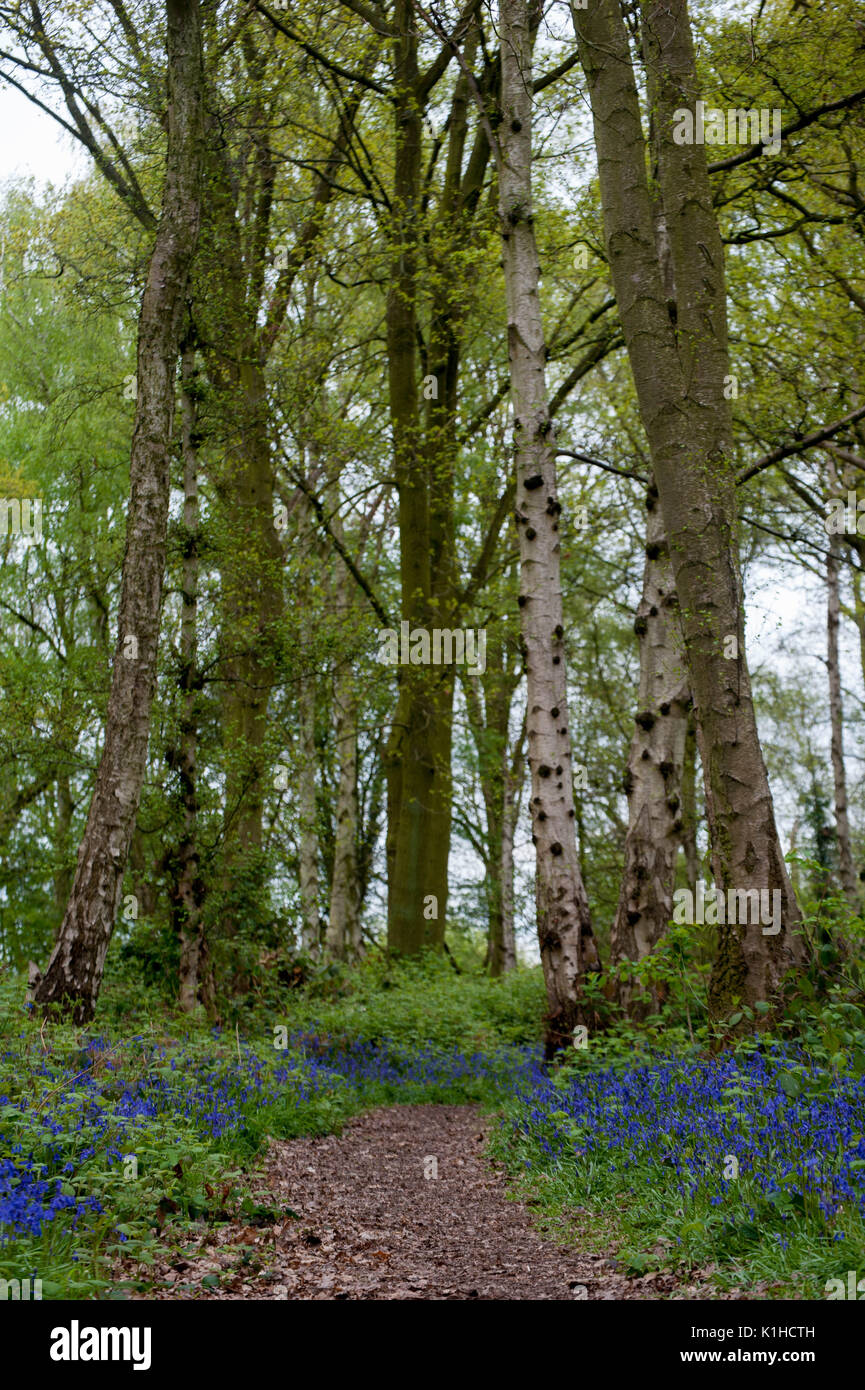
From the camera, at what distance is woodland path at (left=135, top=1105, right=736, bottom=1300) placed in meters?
4.46

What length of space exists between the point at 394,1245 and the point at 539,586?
21.0ft

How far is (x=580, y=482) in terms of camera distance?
75.0 feet

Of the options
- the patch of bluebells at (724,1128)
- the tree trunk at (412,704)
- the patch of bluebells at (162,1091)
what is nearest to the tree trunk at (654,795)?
the patch of bluebells at (162,1091)

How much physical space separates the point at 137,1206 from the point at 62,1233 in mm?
627

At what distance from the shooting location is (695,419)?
8.97m

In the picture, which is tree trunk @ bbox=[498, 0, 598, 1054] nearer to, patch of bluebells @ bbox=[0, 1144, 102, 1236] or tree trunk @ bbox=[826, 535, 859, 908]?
patch of bluebells @ bbox=[0, 1144, 102, 1236]

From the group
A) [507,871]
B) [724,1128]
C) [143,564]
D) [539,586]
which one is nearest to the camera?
[724,1128]

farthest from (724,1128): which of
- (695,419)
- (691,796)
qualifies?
(691,796)

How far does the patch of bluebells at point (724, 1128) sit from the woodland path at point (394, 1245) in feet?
1.62

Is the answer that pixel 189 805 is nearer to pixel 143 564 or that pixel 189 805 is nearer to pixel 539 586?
pixel 143 564

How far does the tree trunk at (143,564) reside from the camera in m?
9.21
